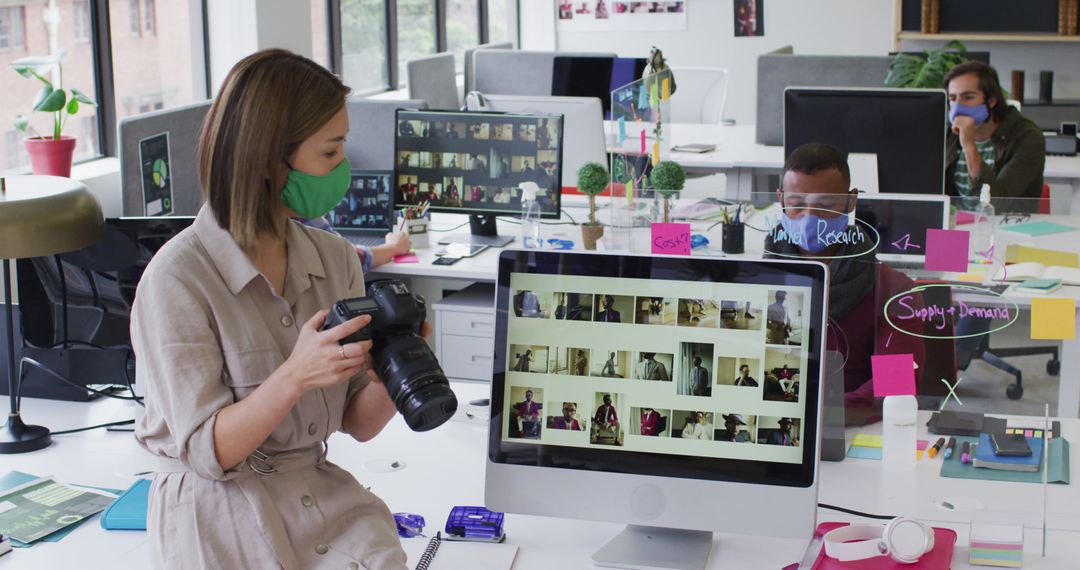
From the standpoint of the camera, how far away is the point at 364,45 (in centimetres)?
572

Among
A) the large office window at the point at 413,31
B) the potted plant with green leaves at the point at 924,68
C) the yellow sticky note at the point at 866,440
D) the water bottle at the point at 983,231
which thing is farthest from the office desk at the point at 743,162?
the yellow sticky note at the point at 866,440

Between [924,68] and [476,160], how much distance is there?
68.3 inches

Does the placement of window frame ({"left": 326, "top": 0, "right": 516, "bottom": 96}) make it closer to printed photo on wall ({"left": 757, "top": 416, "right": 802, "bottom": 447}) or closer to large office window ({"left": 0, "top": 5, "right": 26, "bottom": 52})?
large office window ({"left": 0, "top": 5, "right": 26, "bottom": 52})

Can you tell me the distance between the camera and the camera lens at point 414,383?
1256mm

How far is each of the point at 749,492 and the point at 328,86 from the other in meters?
0.72

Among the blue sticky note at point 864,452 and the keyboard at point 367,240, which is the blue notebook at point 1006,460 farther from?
the keyboard at point 367,240

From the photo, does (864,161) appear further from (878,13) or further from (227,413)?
(878,13)

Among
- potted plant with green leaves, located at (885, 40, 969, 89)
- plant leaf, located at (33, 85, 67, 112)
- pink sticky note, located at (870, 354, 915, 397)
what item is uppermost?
potted plant with green leaves, located at (885, 40, 969, 89)

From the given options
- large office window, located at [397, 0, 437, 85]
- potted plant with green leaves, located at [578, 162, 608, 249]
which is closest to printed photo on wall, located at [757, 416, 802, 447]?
potted plant with green leaves, located at [578, 162, 608, 249]

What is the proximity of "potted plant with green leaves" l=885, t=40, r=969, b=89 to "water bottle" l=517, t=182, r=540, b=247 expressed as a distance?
60.3 inches

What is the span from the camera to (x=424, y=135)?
3365mm

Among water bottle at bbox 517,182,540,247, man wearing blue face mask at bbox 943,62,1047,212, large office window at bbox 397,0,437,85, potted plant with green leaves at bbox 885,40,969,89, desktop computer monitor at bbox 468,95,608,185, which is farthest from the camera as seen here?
large office window at bbox 397,0,437,85

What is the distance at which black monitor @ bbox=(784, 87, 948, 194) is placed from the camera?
3217 mm

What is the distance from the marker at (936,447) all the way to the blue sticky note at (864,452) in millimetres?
78
